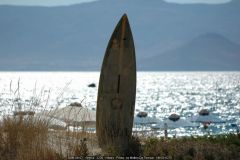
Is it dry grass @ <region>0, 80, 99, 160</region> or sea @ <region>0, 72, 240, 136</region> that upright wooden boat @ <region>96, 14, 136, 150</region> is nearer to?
dry grass @ <region>0, 80, 99, 160</region>

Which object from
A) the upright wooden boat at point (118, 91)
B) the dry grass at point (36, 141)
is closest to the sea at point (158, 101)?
the dry grass at point (36, 141)

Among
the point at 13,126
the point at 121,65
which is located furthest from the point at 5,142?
the point at 121,65

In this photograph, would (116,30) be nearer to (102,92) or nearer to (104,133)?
(102,92)

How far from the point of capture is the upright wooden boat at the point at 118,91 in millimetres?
8719

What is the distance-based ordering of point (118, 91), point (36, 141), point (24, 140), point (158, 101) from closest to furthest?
point (36, 141) < point (24, 140) < point (118, 91) < point (158, 101)

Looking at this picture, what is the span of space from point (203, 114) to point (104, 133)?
782 inches

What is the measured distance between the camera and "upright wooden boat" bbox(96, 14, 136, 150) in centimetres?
872

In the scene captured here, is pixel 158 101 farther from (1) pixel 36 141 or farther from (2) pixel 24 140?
(1) pixel 36 141

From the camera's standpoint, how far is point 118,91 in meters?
8.79

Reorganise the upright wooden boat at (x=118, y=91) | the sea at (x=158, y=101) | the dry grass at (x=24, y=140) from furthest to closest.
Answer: the sea at (x=158, y=101) < the upright wooden boat at (x=118, y=91) < the dry grass at (x=24, y=140)

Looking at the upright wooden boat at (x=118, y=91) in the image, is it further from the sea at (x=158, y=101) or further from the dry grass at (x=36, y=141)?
the sea at (x=158, y=101)

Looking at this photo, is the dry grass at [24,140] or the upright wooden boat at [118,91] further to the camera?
the upright wooden boat at [118,91]

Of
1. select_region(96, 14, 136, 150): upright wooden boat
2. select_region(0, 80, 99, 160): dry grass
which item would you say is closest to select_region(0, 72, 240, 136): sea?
select_region(0, 80, 99, 160): dry grass

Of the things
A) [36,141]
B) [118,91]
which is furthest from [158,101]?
[36,141]
